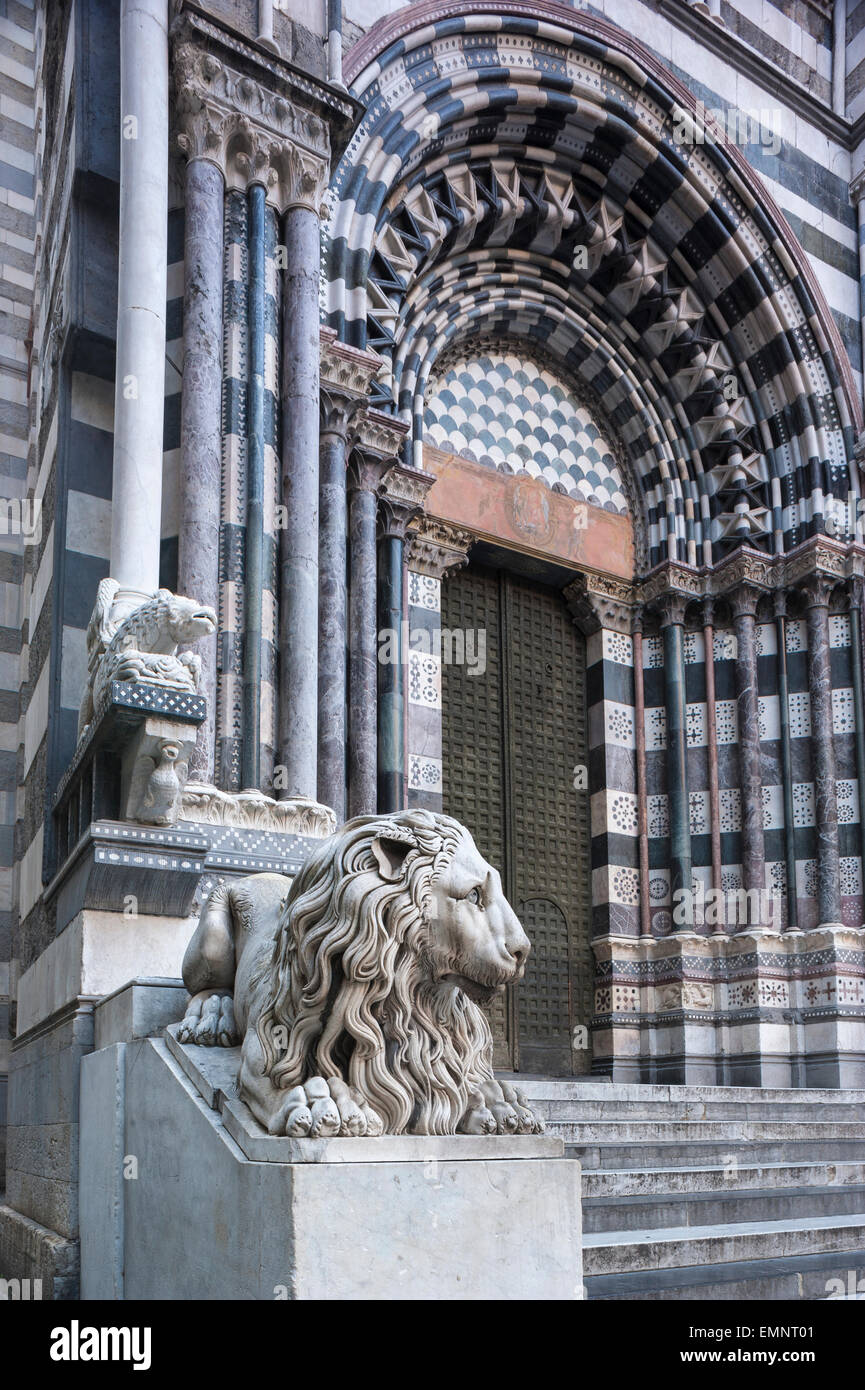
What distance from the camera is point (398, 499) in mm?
10359

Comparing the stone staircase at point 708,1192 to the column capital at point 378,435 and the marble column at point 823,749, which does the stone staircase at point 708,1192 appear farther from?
the column capital at point 378,435

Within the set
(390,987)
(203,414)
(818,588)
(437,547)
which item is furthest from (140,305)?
(818,588)

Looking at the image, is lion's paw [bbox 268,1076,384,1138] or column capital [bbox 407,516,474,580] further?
column capital [bbox 407,516,474,580]

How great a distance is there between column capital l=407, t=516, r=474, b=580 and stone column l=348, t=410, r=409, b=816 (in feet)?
3.10

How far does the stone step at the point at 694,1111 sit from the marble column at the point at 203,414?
253 cm

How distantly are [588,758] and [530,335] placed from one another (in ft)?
13.5

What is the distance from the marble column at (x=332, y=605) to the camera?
898cm

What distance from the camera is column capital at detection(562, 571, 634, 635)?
489 inches

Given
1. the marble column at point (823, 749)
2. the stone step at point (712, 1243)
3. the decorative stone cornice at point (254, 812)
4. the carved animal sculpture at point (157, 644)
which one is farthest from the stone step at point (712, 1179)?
the marble column at point (823, 749)

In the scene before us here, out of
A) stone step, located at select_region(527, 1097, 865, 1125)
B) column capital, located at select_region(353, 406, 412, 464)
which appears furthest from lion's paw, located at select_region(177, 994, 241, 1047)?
column capital, located at select_region(353, 406, 412, 464)

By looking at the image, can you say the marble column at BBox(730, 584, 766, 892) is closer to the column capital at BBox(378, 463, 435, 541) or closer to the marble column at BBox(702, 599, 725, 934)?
the marble column at BBox(702, 599, 725, 934)

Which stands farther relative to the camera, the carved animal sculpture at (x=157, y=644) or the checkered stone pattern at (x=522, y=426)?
the checkered stone pattern at (x=522, y=426)

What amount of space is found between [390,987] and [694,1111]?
5.04m
